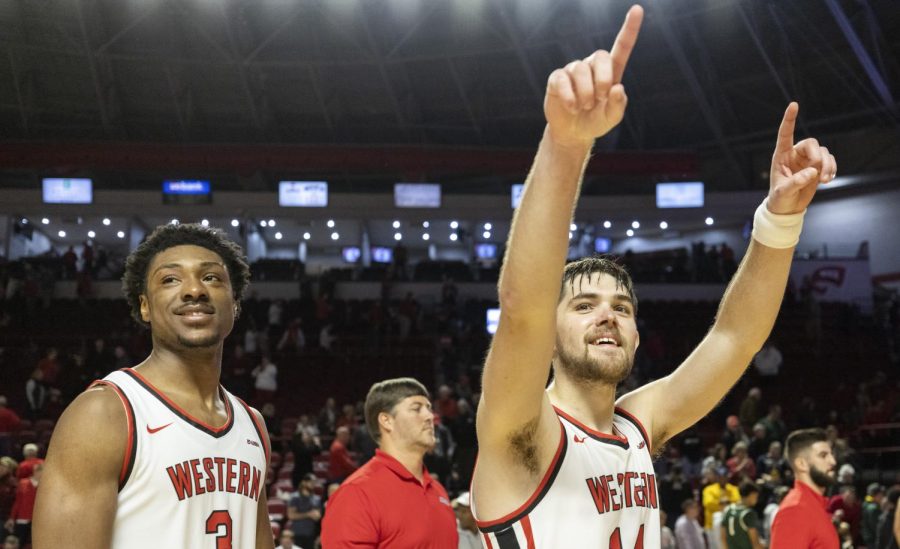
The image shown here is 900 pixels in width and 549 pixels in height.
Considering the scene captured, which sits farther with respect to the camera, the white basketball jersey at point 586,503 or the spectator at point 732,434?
the spectator at point 732,434

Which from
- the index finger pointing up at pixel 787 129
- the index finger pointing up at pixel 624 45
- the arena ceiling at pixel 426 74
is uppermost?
the arena ceiling at pixel 426 74

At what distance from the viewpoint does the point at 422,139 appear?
103 ft

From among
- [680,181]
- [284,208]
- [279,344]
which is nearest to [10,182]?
[284,208]

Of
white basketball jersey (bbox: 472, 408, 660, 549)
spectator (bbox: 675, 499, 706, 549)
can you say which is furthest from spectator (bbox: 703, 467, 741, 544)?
white basketball jersey (bbox: 472, 408, 660, 549)

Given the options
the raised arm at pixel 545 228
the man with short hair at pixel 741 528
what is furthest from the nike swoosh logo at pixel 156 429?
the man with short hair at pixel 741 528

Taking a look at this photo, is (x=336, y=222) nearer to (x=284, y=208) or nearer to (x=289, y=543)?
(x=284, y=208)

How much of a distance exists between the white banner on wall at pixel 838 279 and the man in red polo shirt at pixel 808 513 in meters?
22.3

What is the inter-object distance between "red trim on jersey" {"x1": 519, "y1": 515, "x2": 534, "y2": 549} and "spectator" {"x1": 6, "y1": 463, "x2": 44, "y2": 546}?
8975mm

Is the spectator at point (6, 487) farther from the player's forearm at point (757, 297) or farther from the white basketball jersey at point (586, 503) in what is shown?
the player's forearm at point (757, 297)

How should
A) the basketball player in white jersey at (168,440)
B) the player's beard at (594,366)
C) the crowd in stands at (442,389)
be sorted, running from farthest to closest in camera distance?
the crowd in stands at (442,389)
the player's beard at (594,366)
the basketball player in white jersey at (168,440)

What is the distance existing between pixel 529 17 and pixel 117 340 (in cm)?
1327

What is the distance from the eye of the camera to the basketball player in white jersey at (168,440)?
279 cm

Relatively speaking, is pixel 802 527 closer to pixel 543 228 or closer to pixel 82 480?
pixel 543 228

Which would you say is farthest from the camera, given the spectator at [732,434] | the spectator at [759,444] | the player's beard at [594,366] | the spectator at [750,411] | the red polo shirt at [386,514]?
the spectator at [750,411]
